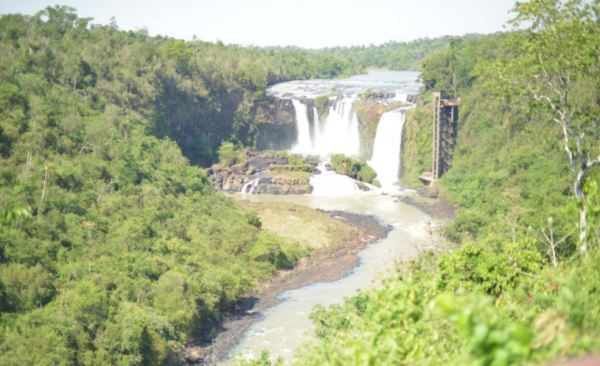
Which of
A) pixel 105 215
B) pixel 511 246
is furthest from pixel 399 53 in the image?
pixel 511 246

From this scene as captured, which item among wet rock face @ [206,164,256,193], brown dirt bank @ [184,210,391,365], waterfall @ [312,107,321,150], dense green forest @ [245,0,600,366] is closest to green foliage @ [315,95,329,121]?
waterfall @ [312,107,321,150]

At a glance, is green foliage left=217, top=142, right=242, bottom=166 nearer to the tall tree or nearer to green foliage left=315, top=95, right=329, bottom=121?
green foliage left=315, top=95, right=329, bottom=121

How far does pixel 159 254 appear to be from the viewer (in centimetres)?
2936

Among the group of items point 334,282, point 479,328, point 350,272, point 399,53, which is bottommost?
point 334,282

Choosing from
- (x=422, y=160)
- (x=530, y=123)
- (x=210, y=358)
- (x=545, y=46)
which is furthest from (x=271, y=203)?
(x=545, y=46)

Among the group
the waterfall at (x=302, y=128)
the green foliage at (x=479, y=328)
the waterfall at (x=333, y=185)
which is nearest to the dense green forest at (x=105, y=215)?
the green foliage at (x=479, y=328)

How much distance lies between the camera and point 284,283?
3164cm

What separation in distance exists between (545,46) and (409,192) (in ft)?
108

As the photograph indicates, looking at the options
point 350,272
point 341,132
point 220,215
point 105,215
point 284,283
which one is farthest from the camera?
point 341,132

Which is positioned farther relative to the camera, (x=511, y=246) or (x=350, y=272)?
(x=350, y=272)

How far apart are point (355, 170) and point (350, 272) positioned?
2069 cm

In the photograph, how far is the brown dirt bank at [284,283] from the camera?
23719 millimetres

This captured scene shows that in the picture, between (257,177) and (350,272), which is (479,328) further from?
(257,177)

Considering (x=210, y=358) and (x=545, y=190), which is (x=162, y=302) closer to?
(x=210, y=358)
